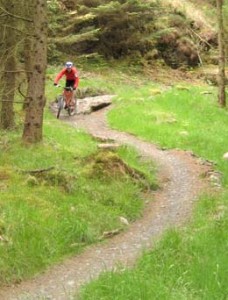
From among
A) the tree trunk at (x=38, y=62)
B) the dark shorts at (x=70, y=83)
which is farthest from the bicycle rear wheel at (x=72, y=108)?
the tree trunk at (x=38, y=62)

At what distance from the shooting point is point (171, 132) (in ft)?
59.9

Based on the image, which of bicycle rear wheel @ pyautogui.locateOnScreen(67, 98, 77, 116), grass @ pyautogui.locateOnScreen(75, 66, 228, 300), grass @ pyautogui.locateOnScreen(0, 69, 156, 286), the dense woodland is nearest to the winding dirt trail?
grass @ pyautogui.locateOnScreen(0, 69, 156, 286)

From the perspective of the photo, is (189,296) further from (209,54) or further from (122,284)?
(209,54)

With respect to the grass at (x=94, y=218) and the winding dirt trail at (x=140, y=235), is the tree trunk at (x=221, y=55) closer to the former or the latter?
the grass at (x=94, y=218)

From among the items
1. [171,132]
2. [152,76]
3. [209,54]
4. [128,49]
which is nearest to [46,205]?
[171,132]

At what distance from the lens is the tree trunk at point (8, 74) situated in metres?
14.8

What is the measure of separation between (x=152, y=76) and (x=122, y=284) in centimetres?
2452

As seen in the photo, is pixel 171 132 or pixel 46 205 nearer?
pixel 46 205

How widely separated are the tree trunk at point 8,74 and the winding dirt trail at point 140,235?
12.2 ft

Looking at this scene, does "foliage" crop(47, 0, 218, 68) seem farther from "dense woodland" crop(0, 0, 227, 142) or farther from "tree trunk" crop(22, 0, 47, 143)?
"tree trunk" crop(22, 0, 47, 143)

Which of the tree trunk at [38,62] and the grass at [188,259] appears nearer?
the grass at [188,259]

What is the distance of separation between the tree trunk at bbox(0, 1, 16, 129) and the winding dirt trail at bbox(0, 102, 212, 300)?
3.72 metres

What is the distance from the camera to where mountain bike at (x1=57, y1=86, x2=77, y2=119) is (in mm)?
21156

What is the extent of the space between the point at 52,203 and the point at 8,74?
703cm
